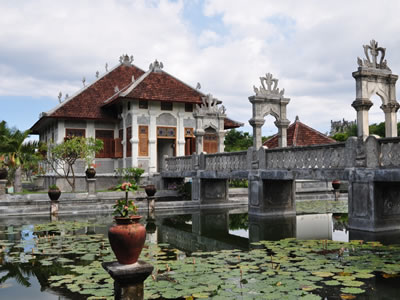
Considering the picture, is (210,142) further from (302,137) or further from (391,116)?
(391,116)

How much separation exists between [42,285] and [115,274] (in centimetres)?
284

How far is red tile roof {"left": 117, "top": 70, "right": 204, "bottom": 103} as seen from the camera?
26906 millimetres

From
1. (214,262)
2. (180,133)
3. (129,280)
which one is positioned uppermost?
(180,133)

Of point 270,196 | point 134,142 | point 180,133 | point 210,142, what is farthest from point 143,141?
point 270,196

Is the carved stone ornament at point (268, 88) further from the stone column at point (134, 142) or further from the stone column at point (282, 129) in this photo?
the stone column at point (134, 142)

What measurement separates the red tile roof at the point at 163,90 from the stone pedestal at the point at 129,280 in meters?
21.6

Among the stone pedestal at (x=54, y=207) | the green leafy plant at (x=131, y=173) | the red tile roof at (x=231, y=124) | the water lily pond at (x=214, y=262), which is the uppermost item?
the red tile roof at (x=231, y=124)

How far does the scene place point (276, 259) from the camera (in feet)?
27.9

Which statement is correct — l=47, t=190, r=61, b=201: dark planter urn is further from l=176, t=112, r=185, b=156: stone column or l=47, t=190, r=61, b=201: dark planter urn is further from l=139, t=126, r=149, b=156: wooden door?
l=176, t=112, r=185, b=156: stone column

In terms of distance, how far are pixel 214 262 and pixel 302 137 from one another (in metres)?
17.8

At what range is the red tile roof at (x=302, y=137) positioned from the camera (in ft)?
80.9

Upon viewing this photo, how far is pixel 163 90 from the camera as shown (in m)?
28.1

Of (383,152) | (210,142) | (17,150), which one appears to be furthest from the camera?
(210,142)

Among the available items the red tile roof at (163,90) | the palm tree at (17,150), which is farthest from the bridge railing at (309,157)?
the palm tree at (17,150)
